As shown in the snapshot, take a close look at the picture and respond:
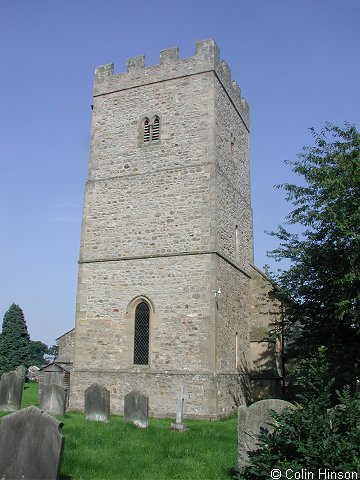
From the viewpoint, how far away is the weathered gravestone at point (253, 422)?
751cm

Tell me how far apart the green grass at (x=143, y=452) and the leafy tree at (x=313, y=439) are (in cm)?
136

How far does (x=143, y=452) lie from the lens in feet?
29.6

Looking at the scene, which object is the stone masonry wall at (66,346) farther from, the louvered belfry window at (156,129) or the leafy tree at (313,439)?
the leafy tree at (313,439)

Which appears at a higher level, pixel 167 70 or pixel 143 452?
pixel 167 70

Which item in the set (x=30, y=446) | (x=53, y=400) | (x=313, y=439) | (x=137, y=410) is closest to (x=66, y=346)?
(x=53, y=400)

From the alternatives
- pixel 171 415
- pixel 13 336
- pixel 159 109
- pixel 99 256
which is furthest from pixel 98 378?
pixel 13 336

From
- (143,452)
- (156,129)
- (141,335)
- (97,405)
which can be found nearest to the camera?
(143,452)

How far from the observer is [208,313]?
1577 centimetres

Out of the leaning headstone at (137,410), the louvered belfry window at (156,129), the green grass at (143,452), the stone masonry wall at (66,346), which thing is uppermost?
the louvered belfry window at (156,129)

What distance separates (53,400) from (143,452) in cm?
469

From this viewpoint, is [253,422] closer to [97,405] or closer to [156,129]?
[97,405]

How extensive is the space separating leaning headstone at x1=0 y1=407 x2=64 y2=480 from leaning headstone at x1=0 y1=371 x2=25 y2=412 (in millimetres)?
7862

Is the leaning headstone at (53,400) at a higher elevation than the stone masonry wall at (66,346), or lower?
lower

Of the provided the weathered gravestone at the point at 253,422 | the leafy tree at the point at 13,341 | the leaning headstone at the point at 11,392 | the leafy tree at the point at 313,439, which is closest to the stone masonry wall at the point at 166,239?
the leaning headstone at the point at 11,392
